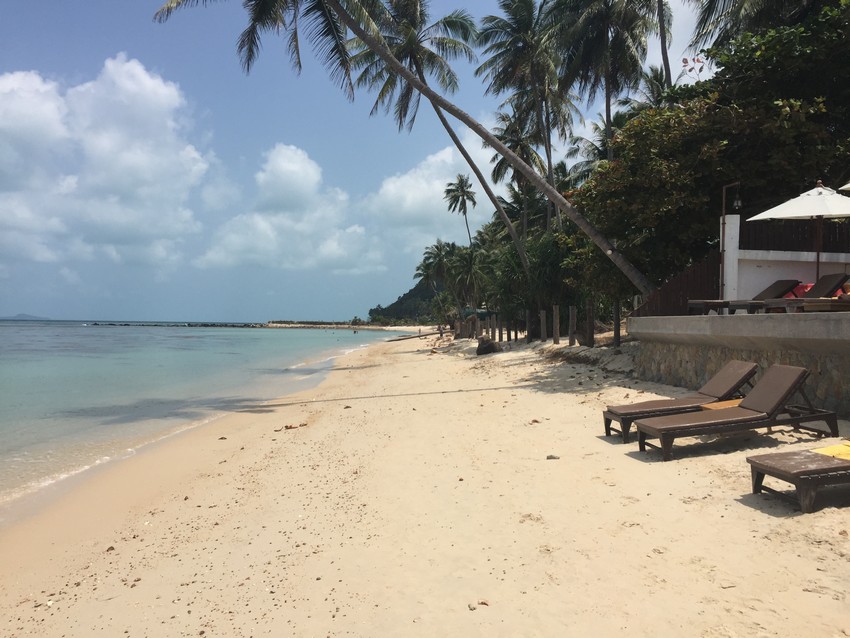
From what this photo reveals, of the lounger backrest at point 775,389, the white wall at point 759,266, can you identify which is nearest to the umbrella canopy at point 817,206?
the white wall at point 759,266

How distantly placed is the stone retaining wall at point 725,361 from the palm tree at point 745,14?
12.8 meters

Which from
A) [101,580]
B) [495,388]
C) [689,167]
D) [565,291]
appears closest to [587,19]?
[565,291]

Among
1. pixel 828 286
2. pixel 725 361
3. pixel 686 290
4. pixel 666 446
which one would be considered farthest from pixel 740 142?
pixel 666 446

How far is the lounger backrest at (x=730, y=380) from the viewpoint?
6695 millimetres

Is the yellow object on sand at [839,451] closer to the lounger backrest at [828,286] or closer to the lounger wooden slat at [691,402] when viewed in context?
the lounger wooden slat at [691,402]

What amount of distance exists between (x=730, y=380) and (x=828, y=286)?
323 cm

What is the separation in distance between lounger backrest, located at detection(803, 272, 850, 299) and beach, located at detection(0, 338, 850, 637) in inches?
132

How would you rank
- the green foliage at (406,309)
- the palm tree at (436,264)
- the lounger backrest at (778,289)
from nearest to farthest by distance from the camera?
the lounger backrest at (778,289)
the palm tree at (436,264)
the green foliage at (406,309)

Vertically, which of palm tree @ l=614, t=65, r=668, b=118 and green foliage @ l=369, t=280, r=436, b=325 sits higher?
palm tree @ l=614, t=65, r=668, b=118

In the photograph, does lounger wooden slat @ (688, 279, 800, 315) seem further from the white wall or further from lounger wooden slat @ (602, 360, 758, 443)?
lounger wooden slat @ (602, 360, 758, 443)

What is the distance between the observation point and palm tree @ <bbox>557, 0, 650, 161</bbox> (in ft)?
73.2

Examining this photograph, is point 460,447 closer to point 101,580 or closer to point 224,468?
point 224,468

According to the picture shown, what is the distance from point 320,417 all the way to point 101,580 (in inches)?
285

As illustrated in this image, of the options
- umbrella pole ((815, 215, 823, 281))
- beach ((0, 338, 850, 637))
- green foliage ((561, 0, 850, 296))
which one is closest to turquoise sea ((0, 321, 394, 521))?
beach ((0, 338, 850, 637))
